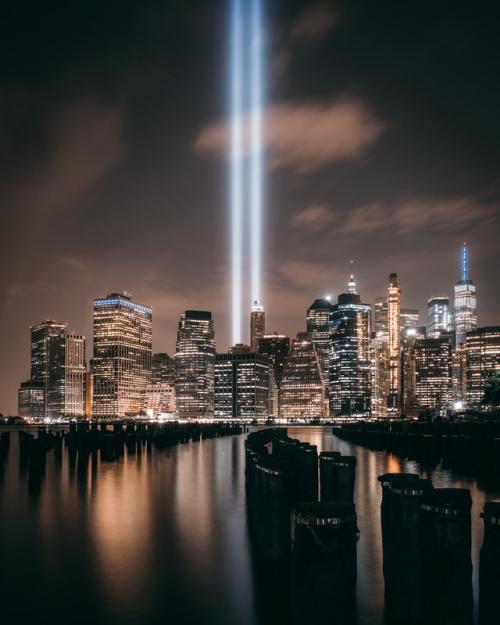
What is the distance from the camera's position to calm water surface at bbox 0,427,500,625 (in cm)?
1285

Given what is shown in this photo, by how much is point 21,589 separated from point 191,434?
294ft

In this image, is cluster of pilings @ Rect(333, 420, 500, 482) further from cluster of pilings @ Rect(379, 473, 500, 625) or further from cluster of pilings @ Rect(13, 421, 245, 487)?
cluster of pilings @ Rect(379, 473, 500, 625)

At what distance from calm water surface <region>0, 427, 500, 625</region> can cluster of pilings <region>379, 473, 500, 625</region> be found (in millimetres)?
929

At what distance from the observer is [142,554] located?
1784 centimetres

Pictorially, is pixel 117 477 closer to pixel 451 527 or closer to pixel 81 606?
pixel 81 606

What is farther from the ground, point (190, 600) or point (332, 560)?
point (332, 560)

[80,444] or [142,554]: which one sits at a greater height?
[142,554]

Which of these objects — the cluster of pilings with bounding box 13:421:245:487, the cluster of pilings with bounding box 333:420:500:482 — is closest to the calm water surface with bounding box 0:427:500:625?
the cluster of pilings with bounding box 333:420:500:482

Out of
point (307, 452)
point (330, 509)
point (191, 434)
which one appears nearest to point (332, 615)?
point (330, 509)

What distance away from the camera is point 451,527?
9141mm

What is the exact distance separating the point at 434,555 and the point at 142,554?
10.5m

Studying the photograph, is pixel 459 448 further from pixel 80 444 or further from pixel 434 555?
pixel 434 555

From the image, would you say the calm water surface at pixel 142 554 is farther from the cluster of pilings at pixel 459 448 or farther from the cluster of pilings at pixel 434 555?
the cluster of pilings at pixel 459 448

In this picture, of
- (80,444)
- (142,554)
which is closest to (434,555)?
(142,554)
